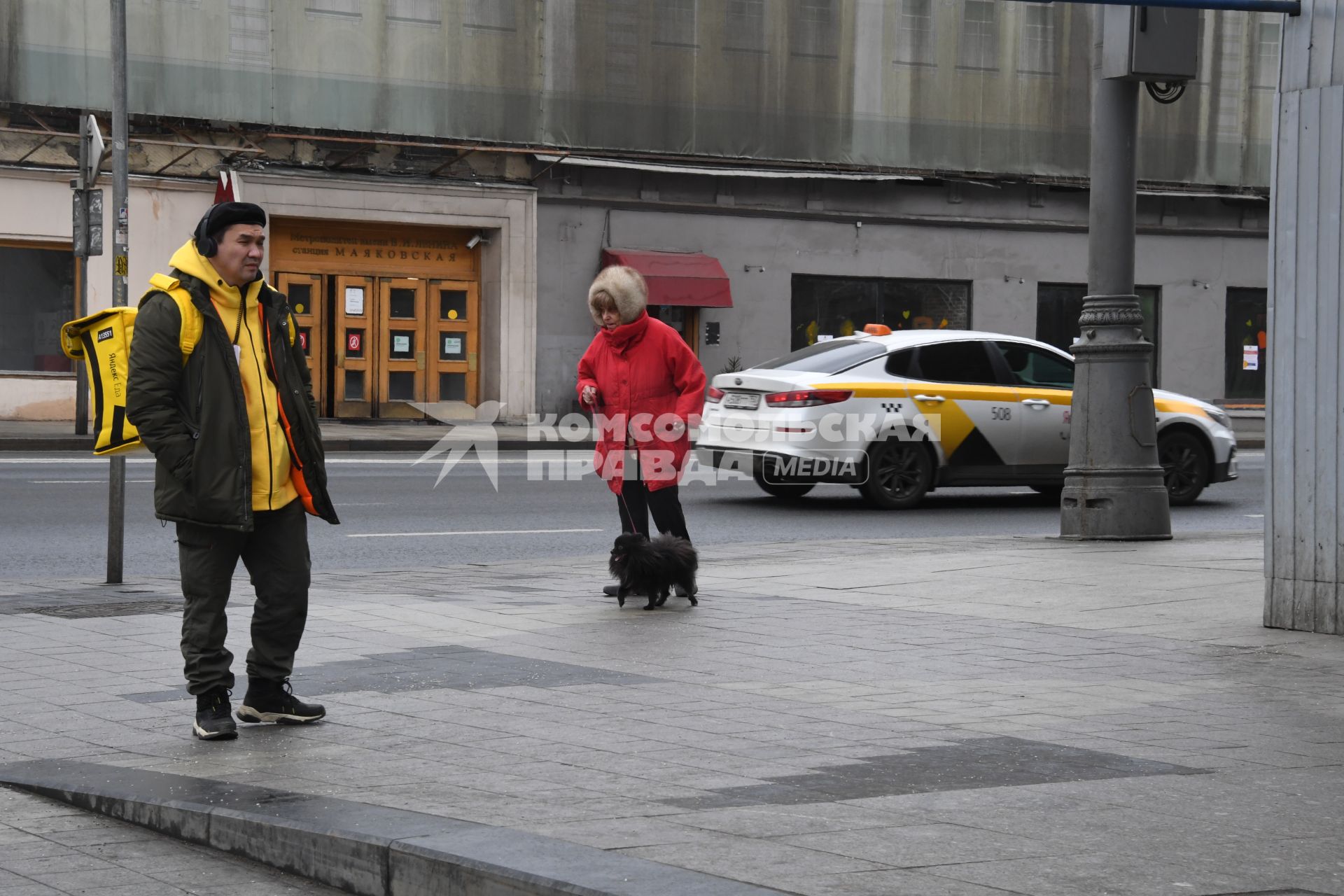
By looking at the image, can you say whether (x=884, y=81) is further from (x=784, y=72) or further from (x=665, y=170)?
(x=665, y=170)

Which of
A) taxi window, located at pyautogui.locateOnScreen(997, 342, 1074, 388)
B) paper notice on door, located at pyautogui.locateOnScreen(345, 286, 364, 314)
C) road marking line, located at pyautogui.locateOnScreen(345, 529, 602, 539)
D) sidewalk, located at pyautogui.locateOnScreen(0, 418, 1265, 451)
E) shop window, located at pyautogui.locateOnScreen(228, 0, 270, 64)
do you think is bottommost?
road marking line, located at pyautogui.locateOnScreen(345, 529, 602, 539)

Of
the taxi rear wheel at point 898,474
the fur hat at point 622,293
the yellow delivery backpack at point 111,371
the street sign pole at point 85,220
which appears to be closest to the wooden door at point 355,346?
the street sign pole at point 85,220

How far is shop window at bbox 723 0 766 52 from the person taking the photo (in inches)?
1275

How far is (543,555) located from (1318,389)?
6170 mm

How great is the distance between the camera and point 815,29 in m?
33.1

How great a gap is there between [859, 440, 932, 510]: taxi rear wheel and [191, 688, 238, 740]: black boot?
34.7 ft

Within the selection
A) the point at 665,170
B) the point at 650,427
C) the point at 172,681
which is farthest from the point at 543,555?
the point at 665,170

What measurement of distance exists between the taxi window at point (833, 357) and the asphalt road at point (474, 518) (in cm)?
129

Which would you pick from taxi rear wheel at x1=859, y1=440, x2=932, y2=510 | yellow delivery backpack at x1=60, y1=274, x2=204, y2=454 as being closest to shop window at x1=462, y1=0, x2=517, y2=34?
taxi rear wheel at x1=859, y1=440, x2=932, y2=510

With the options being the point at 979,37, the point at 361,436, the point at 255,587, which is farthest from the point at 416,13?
the point at 255,587

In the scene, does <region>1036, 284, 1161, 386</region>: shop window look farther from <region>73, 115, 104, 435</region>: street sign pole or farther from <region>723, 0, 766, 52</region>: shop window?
<region>73, 115, 104, 435</region>: street sign pole

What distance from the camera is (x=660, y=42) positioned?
3197cm

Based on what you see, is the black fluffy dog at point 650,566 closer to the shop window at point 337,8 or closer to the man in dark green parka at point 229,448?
the man in dark green parka at point 229,448

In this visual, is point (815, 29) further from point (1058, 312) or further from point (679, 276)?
point (1058, 312)
